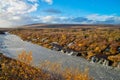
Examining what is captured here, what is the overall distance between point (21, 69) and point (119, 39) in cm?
4170

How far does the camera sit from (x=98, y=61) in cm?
4303

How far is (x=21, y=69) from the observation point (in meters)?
24.8

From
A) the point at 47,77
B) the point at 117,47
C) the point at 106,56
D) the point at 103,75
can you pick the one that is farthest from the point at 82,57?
the point at 47,77

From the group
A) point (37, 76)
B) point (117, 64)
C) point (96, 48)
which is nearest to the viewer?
point (37, 76)

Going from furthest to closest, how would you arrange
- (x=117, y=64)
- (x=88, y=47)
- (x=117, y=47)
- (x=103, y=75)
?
(x=88, y=47) < (x=117, y=47) < (x=117, y=64) < (x=103, y=75)

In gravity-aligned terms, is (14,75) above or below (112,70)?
above

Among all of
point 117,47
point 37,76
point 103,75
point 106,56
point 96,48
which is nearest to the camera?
point 37,76

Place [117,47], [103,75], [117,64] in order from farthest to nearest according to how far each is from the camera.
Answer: [117,47], [117,64], [103,75]

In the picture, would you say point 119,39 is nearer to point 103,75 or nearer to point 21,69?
point 103,75

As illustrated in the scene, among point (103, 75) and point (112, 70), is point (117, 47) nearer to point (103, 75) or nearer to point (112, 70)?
point (112, 70)

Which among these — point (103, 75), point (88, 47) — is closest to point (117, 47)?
Result: point (88, 47)

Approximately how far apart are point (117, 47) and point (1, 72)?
3464 centimetres

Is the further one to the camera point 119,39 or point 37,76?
point 119,39

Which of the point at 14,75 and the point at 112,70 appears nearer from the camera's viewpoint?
the point at 14,75
